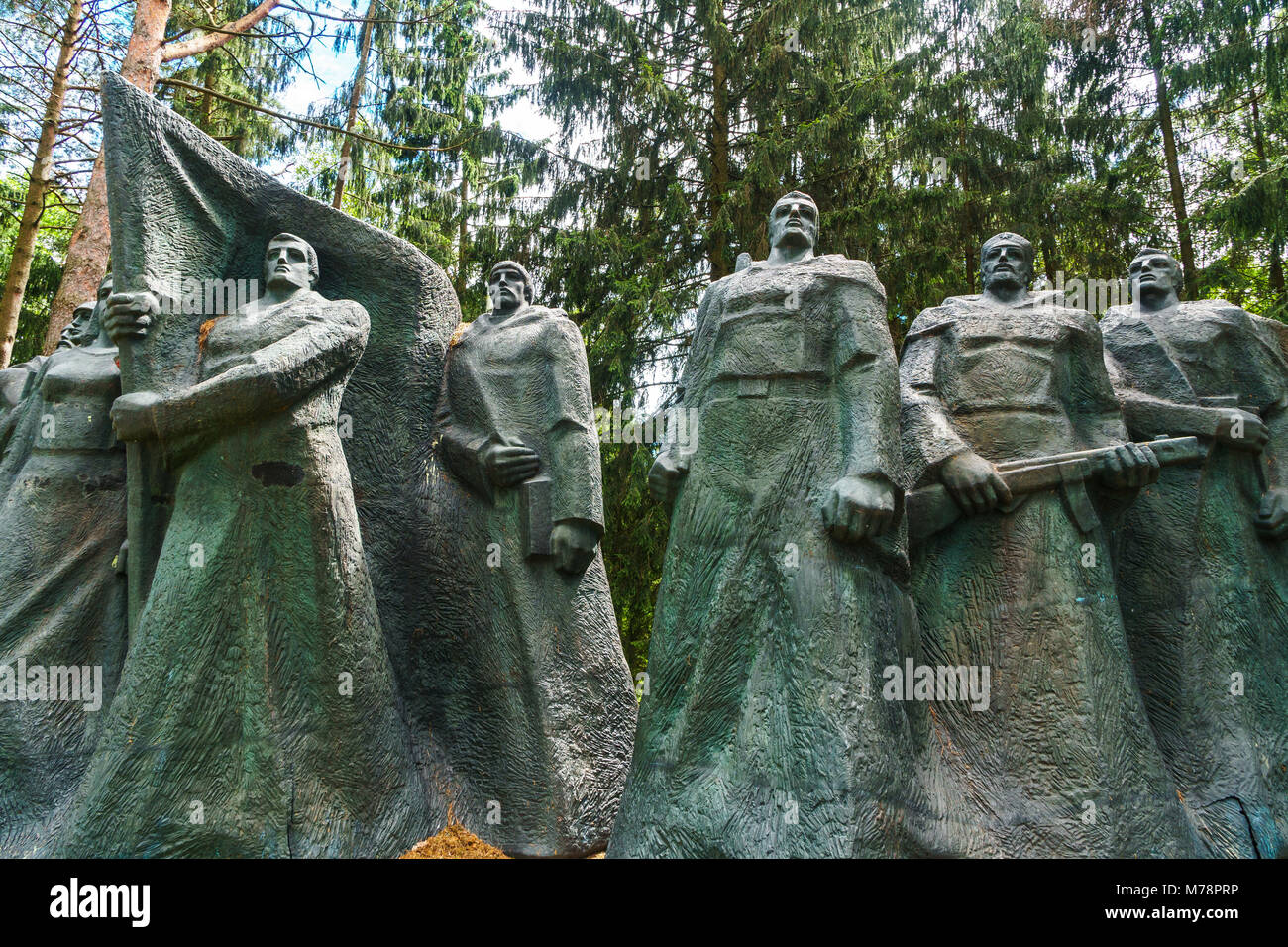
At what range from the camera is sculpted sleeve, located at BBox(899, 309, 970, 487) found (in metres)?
5.21

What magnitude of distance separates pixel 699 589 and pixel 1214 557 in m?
2.80

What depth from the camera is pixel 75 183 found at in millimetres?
11969

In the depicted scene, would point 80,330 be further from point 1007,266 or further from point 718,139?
point 718,139

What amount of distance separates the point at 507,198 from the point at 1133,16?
7719 millimetres

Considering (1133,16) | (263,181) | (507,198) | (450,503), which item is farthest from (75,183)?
(1133,16)

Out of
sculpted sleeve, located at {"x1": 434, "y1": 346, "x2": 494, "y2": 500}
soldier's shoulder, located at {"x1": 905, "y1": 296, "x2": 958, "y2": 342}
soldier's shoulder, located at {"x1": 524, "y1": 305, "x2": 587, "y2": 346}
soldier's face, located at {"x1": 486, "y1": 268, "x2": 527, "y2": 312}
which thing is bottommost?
sculpted sleeve, located at {"x1": 434, "y1": 346, "x2": 494, "y2": 500}

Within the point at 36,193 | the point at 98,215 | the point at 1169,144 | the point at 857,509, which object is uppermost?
the point at 1169,144

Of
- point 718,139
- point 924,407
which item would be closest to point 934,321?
point 924,407

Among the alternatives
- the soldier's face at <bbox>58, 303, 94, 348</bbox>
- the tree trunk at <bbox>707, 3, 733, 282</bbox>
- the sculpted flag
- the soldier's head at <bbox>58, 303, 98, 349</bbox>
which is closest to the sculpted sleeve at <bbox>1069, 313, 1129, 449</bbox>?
the sculpted flag

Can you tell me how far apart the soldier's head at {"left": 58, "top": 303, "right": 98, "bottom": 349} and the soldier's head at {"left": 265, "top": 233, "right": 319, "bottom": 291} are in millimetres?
1704

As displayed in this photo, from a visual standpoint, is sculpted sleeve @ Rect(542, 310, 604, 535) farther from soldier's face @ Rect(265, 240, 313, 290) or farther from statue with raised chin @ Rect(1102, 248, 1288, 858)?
statue with raised chin @ Rect(1102, 248, 1288, 858)

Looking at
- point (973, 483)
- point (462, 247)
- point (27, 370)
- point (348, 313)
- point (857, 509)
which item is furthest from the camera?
point (462, 247)

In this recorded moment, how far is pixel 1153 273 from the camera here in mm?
6457

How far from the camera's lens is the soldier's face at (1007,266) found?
5.80 m
